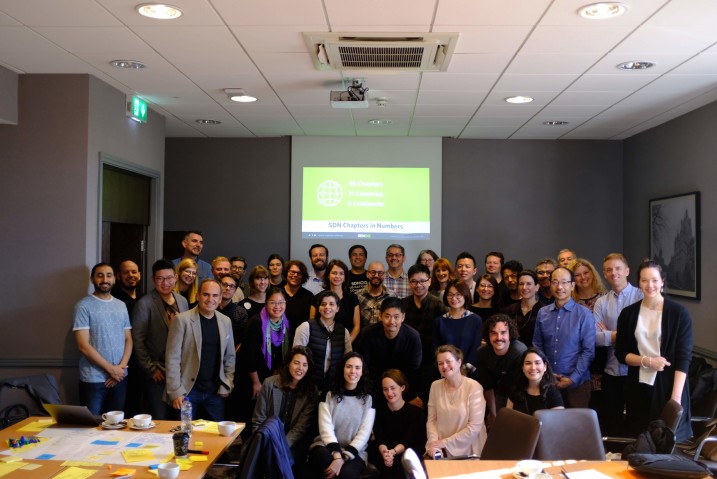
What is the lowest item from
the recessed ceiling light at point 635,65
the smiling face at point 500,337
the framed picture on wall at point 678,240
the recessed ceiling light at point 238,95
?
the smiling face at point 500,337

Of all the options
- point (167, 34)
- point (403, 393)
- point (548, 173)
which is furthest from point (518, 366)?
point (548, 173)

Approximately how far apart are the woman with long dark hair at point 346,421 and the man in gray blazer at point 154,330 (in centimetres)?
129

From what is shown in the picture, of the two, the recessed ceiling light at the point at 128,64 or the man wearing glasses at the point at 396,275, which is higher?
the recessed ceiling light at the point at 128,64

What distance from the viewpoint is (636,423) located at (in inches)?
169

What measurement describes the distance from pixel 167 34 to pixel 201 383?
2.37m

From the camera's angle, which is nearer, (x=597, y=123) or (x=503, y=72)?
(x=503, y=72)

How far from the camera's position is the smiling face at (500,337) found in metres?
4.35

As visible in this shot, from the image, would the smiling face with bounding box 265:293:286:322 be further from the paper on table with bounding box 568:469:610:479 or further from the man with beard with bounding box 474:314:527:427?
the paper on table with bounding box 568:469:610:479

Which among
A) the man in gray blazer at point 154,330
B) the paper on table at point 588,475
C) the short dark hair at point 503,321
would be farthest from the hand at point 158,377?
the paper on table at point 588,475

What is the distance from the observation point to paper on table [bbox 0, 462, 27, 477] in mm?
2916

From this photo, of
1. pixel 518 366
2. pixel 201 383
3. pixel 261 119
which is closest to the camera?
pixel 518 366

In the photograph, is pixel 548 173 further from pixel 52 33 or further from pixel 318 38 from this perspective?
pixel 52 33

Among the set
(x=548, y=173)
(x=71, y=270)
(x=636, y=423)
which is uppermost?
(x=548, y=173)

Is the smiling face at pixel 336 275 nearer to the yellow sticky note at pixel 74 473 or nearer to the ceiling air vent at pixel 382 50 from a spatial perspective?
the ceiling air vent at pixel 382 50
